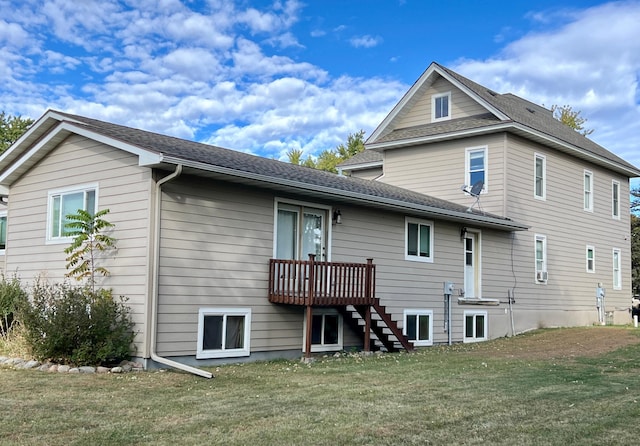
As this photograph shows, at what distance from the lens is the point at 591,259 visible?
71.6 feet

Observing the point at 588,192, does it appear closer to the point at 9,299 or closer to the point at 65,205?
the point at 65,205

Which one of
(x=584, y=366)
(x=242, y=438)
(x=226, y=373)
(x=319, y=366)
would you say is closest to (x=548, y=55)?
(x=584, y=366)

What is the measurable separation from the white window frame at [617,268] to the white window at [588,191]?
8.13 feet

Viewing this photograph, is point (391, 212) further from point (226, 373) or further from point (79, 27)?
point (79, 27)

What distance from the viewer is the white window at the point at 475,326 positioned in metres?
17.0

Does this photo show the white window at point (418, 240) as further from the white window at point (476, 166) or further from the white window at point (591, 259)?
the white window at point (591, 259)

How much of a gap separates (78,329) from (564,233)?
15230mm

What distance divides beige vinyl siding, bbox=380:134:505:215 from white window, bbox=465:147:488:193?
10 cm

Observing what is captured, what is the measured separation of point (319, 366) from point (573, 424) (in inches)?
209

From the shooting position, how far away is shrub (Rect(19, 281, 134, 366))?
10219 mm

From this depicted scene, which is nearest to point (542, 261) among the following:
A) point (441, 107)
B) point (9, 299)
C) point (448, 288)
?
point (448, 288)

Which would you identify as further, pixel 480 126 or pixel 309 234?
pixel 480 126

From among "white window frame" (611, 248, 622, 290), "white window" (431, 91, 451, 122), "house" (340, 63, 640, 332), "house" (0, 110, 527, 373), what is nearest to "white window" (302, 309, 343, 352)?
"house" (0, 110, 527, 373)

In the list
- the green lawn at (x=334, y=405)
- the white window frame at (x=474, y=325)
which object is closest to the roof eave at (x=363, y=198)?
the white window frame at (x=474, y=325)
